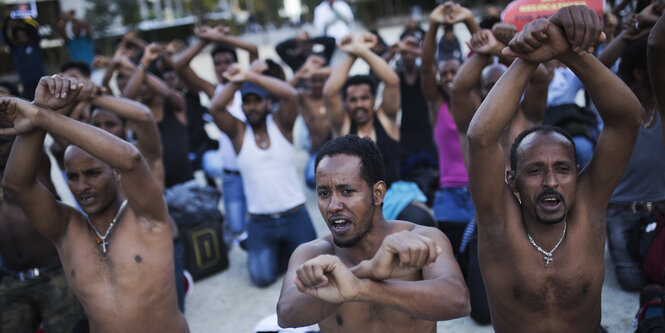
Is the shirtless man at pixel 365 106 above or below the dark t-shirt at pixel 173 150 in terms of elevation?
above

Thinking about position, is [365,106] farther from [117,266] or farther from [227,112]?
[117,266]

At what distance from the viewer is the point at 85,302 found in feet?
10.2

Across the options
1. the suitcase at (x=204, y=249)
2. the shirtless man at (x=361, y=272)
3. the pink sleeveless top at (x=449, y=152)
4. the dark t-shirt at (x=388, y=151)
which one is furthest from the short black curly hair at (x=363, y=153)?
the suitcase at (x=204, y=249)

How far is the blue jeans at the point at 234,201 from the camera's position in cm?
636

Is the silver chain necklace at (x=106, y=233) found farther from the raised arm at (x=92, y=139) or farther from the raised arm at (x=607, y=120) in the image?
the raised arm at (x=607, y=120)

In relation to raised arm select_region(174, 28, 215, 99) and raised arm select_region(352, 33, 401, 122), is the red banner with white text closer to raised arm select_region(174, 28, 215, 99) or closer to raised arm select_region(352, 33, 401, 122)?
raised arm select_region(352, 33, 401, 122)

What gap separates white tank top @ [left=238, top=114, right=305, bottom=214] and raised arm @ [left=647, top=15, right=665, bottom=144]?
3287 mm

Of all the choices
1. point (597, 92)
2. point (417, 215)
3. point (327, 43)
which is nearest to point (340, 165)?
point (597, 92)

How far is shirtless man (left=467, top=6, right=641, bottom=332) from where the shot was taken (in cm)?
264

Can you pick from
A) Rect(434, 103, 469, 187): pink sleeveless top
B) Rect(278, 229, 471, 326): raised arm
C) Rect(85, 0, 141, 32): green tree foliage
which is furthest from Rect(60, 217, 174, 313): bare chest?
Rect(85, 0, 141, 32): green tree foliage

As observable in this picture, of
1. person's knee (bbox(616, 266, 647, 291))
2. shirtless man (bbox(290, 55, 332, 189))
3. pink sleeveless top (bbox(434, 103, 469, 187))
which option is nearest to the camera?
person's knee (bbox(616, 266, 647, 291))

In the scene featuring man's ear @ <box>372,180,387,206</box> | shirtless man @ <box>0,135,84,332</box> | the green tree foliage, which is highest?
the green tree foliage

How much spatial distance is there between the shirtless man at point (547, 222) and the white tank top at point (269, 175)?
2.77 m

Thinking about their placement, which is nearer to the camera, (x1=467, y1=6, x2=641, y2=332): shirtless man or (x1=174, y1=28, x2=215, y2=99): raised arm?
(x1=467, y1=6, x2=641, y2=332): shirtless man
